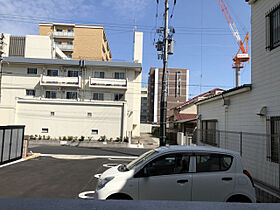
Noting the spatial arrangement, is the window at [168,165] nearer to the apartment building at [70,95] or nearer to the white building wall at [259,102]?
the white building wall at [259,102]

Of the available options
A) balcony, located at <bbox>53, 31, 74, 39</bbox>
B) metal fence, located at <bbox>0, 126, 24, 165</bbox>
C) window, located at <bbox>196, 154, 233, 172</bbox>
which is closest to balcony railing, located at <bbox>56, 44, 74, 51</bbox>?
balcony, located at <bbox>53, 31, 74, 39</bbox>

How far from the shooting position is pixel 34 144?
62.6ft

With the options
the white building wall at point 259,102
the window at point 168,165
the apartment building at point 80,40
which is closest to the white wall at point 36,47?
the apartment building at point 80,40

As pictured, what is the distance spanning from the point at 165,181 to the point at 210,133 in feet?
27.4

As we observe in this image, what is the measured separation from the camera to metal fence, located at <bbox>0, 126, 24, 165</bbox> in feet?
31.8

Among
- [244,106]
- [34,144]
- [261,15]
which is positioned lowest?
[34,144]

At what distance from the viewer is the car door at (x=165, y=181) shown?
156 inches

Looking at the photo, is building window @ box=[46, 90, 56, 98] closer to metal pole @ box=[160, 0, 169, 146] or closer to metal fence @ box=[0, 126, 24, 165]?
metal fence @ box=[0, 126, 24, 165]

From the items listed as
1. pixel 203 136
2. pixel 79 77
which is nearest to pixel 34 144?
pixel 79 77

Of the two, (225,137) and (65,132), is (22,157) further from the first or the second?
(225,137)

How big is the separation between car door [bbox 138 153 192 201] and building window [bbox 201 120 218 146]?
6617 mm

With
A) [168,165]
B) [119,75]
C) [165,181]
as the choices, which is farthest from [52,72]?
[165,181]

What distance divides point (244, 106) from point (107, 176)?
660 cm

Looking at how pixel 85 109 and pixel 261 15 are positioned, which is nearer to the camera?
pixel 261 15
